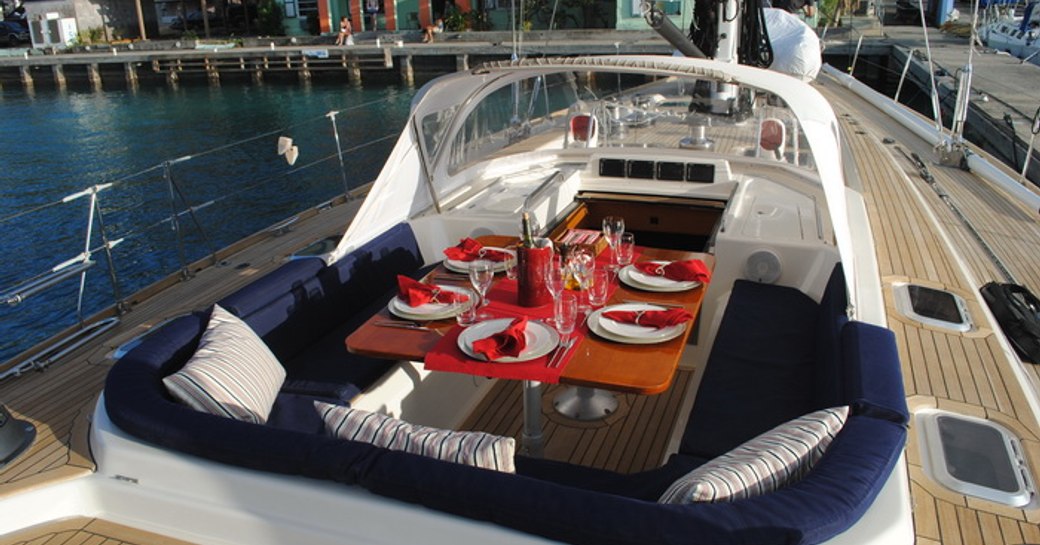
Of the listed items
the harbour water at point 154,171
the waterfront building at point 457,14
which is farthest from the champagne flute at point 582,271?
the waterfront building at point 457,14

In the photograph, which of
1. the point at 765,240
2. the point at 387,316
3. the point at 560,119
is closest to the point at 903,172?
the point at 560,119

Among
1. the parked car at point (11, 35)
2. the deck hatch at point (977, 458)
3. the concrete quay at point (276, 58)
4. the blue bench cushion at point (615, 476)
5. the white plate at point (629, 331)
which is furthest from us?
the parked car at point (11, 35)

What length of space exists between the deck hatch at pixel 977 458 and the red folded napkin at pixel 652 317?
831mm

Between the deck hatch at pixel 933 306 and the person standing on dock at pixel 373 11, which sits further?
the person standing on dock at pixel 373 11

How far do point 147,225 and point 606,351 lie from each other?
9836 mm

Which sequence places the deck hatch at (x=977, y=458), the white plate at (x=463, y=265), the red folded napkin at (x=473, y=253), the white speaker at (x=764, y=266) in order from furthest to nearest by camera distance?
1. the white speaker at (x=764, y=266)
2. the red folded napkin at (x=473, y=253)
3. the white plate at (x=463, y=265)
4. the deck hatch at (x=977, y=458)

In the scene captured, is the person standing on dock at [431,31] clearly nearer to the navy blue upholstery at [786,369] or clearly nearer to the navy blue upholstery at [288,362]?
the navy blue upholstery at [288,362]

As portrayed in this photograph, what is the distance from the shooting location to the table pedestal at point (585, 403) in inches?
124

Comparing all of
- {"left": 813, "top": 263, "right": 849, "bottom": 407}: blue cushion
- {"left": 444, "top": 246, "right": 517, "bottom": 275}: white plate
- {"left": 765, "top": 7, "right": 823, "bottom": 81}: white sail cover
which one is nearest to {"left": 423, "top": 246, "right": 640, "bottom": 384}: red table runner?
{"left": 444, "top": 246, "right": 517, "bottom": 275}: white plate

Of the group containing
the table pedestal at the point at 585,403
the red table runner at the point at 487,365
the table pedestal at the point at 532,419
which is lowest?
the table pedestal at the point at 585,403

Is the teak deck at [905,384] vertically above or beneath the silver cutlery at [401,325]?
beneath

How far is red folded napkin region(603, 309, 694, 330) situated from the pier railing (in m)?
2.49

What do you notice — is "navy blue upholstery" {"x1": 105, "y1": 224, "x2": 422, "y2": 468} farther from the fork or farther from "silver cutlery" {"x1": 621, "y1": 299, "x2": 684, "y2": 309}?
"silver cutlery" {"x1": 621, "y1": 299, "x2": 684, "y2": 309}

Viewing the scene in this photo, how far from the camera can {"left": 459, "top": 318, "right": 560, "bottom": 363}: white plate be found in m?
2.27
